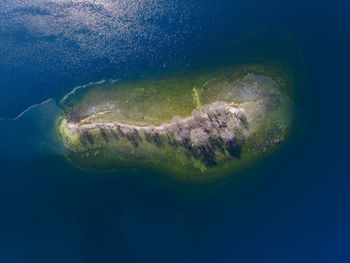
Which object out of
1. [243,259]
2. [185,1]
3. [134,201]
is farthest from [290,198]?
[185,1]

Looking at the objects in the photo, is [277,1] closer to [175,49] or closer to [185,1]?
[185,1]

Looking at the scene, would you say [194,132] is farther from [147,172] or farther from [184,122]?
[147,172]

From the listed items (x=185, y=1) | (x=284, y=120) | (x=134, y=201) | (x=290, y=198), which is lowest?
(x=290, y=198)

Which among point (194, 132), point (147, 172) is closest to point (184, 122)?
point (194, 132)
